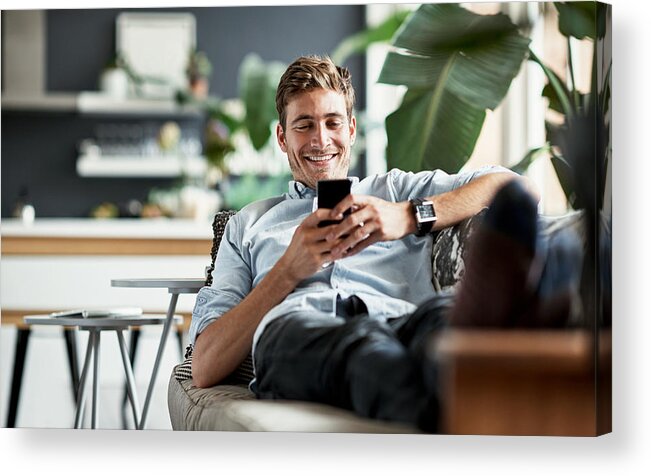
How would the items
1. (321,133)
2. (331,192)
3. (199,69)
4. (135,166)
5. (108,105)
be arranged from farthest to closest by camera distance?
(108,105) → (135,166) → (199,69) → (321,133) → (331,192)

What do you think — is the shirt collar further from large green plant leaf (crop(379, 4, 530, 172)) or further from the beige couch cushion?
the beige couch cushion

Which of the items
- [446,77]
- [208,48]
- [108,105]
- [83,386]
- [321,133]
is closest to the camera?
[321,133]

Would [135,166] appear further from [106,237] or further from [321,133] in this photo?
[321,133]

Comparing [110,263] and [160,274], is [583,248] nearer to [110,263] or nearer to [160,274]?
[160,274]

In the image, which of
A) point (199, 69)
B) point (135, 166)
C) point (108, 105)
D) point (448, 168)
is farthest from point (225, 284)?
point (108, 105)

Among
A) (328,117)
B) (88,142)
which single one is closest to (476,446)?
(328,117)

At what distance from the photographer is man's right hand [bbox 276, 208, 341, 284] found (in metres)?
2.40

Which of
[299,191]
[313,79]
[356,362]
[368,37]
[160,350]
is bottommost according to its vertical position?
[160,350]

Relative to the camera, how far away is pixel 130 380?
2717mm

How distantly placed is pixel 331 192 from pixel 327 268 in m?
0.18

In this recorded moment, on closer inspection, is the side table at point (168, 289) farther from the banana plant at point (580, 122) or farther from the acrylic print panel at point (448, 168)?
→ the banana plant at point (580, 122)

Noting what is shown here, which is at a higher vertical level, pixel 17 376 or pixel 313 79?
pixel 313 79

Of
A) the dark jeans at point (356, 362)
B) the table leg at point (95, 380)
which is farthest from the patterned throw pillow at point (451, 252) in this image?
the table leg at point (95, 380)

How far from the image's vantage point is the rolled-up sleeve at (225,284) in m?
2.48
